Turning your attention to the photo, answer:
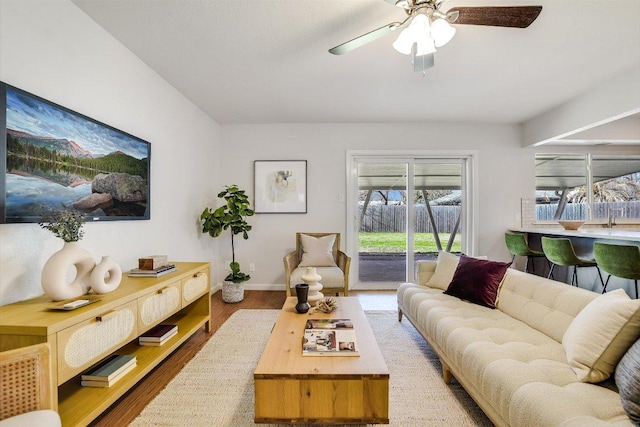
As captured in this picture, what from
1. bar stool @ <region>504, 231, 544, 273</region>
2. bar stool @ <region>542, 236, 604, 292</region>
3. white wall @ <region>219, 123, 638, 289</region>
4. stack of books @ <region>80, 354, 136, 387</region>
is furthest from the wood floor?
bar stool @ <region>542, 236, 604, 292</region>

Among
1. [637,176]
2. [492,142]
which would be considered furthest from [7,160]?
[637,176]

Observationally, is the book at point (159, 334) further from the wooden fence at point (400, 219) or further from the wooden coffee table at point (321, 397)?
the wooden fence at point (400, 219)

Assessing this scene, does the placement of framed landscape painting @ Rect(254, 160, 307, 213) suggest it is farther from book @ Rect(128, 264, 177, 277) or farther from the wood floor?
book @ Rect(128, 264, 177, 277)

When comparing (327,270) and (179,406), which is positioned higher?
(327,270)

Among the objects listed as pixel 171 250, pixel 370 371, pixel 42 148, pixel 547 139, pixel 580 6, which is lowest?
pixel 370 371

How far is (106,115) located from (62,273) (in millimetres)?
1261

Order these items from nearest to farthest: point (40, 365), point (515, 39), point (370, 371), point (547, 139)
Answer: point (40, 365) < point (370, 371) < point (515, 39) < point (547, 139)

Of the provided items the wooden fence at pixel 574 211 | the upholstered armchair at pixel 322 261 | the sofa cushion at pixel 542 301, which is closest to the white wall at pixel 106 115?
the upholstered armchair at pixel 322 261

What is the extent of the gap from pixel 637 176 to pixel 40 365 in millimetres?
6812

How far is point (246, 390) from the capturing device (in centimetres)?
193

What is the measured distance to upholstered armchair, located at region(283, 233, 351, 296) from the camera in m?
3.43

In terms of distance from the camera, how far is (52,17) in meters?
1.78

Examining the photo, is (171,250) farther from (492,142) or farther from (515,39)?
(492,142)

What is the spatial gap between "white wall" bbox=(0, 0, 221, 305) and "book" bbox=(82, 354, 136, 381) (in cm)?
56
